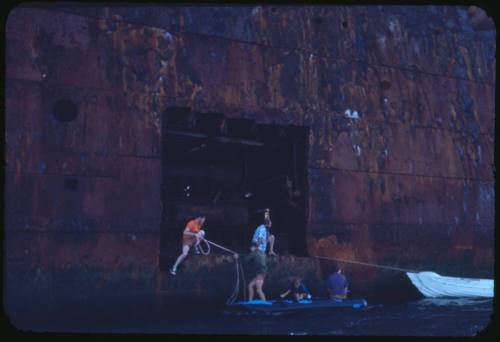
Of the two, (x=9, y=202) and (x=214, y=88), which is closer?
(x=9, y=202)

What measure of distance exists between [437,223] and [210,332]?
577cm

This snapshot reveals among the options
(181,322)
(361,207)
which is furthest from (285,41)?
(181,322)

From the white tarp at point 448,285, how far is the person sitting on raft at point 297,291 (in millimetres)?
2223

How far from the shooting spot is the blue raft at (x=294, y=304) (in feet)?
30.2

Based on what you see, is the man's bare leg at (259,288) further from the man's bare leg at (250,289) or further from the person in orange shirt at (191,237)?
the person in orange shirt at (191,237)

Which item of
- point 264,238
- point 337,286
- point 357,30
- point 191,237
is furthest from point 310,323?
point 357,30

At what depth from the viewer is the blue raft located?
9.22 meters

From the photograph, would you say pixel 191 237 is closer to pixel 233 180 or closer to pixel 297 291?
pixel 297 291

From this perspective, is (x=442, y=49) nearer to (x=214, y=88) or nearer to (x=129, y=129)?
(x=214, y=88)

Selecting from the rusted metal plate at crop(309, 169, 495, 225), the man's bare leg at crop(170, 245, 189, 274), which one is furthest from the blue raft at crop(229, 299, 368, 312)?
the rusted metal plate at crop(309, 169, 495, 225)

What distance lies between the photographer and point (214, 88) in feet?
31.6

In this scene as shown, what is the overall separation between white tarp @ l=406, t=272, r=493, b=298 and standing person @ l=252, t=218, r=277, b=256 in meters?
2.65

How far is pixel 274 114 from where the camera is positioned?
10164 mm

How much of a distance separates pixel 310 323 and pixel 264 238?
5.55 feet
